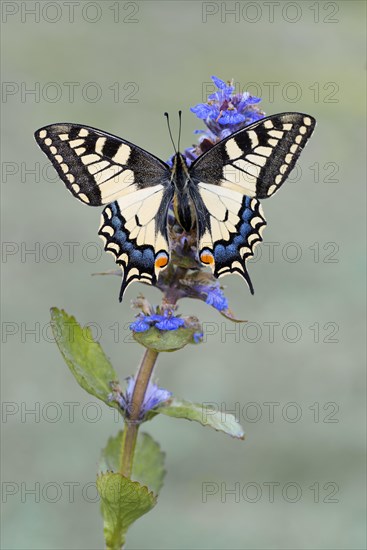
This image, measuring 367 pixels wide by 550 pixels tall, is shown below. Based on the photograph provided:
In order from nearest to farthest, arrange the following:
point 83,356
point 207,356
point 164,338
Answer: point 164,338 < point 83,356 < point 207,356

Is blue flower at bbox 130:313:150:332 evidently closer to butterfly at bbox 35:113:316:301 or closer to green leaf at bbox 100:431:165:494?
butterfly at bbox 35:113:316:301

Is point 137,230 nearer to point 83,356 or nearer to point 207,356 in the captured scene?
point 83,356

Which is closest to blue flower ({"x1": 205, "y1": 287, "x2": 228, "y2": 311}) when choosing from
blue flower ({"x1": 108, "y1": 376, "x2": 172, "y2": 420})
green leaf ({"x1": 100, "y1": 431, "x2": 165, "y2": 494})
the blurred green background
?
blue flower ({"x1": 108, "y1": 376, "x2": 172, "y2": 420})

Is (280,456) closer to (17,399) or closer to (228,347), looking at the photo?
(228,347)

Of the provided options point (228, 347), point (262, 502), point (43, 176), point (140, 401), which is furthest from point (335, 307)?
point (140, 401)

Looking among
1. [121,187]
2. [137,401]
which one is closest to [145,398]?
[137,401]

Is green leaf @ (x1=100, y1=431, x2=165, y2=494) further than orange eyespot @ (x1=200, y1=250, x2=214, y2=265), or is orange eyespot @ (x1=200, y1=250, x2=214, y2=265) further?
green leaf @ (x1=100, y1=431, x2=165, y2=494)
